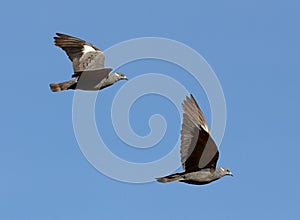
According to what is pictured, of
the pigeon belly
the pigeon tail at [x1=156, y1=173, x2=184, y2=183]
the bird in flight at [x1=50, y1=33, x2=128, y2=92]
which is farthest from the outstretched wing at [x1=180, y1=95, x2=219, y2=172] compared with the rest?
the bird in flight at [x1=50, y1=33, x2=128, y2=92]

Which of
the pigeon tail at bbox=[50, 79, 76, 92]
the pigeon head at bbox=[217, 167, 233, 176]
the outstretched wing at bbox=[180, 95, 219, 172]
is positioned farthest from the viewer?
the pigeon tail at bbox=[50, 79, 76, 92]

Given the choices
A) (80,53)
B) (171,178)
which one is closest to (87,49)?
(80,53)

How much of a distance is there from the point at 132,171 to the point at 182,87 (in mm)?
2652

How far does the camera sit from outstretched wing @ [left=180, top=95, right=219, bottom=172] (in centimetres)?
1755

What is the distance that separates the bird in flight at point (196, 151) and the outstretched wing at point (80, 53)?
428 centimetres

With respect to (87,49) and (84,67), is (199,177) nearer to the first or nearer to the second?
(84,67)

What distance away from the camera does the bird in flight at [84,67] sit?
21.1 m

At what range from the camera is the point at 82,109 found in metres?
20.6

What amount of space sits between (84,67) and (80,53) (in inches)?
29.5

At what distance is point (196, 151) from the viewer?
58.2 feet

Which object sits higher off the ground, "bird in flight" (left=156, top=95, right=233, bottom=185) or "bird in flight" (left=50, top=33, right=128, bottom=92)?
"bird in flight" (left=50, top=33, right=128, bottom=92)

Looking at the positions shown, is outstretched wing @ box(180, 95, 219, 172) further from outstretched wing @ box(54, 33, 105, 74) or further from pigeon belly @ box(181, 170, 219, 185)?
outstretched wing @ box(54, 33, 105, 74)

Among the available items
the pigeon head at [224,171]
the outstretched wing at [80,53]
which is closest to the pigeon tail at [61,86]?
the outstretched wing at [80,53]

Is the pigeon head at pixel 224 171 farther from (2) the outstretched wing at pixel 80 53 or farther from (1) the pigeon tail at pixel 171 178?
(2) the outstretched wing at pixel 80 53
